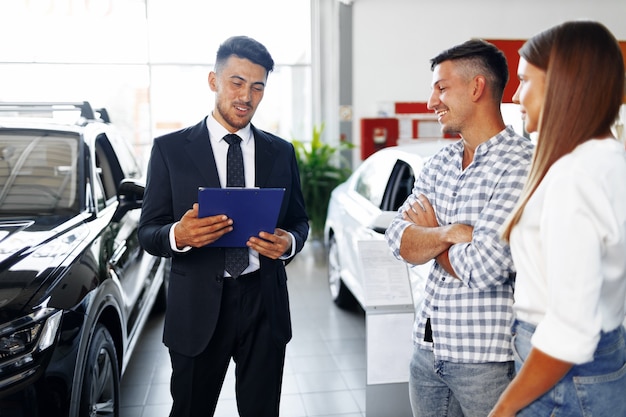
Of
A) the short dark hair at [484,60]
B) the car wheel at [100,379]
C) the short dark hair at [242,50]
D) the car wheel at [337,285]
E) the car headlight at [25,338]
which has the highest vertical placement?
the short dark hair at [242,50]

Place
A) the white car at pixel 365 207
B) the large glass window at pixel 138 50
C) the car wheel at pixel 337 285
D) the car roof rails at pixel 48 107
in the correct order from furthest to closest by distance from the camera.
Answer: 1. the large glass window at pixel 138 50
2. the car wheel at pixel 337 285
3. the white car at pixel 365 207
4. the car roof rails at pixel 48 107

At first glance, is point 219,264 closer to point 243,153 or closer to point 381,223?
point 243,153

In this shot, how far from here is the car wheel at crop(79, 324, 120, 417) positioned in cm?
211

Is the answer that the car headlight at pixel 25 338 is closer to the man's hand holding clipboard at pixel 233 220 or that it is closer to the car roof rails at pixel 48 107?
the man's hand holding clipboard at pixel 233 220

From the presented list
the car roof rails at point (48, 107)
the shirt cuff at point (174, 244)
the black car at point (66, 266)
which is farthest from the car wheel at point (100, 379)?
the car roof rails at point (48, 107)

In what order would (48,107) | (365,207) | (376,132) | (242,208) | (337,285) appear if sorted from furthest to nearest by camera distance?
(376,132), (337,285), (365,207), (48,107), (242,208)

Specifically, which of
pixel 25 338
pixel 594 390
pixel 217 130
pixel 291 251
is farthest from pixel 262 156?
pixel 594 390

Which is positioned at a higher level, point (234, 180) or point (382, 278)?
point (234, 180)

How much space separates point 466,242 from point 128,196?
2.14m

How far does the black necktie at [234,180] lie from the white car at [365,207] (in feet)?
3.36

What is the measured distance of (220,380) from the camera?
217 cm

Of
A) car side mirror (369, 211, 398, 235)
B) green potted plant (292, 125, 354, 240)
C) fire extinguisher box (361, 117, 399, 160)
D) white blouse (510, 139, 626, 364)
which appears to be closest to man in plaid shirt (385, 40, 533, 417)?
white blouse (510, 139, 626, 364)

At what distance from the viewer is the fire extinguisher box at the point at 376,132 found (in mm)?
8633

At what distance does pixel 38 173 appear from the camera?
2.94 m
